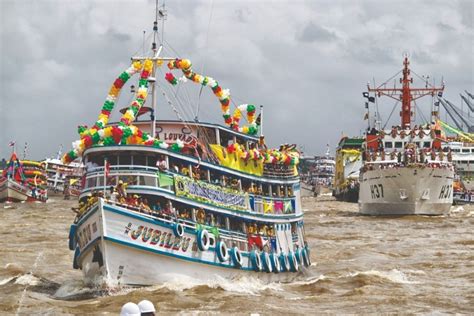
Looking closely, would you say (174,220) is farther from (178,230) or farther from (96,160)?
(96,160)

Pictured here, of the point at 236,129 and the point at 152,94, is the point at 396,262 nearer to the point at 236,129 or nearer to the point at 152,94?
the point at 236,129

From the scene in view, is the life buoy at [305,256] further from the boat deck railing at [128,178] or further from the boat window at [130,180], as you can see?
the boat window at [130,180]

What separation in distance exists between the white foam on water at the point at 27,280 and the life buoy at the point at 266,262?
8.12m

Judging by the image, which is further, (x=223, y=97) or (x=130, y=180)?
(x=223, y=97)

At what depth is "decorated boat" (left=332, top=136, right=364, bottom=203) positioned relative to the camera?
4815 inches

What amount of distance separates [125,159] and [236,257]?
195 inches

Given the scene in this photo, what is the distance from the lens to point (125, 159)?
25797mm

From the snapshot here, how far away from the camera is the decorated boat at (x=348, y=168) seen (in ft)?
401

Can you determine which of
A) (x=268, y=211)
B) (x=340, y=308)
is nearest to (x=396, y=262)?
(x=268, y=211)

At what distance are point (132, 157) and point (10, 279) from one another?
875cm

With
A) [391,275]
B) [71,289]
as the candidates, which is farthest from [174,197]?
[391,275]

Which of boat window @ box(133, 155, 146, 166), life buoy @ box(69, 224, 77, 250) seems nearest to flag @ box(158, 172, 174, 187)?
boat window @ box(133, 155, 146, 166)

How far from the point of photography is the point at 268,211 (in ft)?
99.8

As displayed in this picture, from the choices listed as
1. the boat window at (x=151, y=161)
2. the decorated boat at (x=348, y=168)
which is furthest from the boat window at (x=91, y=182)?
the decorated boat at (x=348, y=168)
